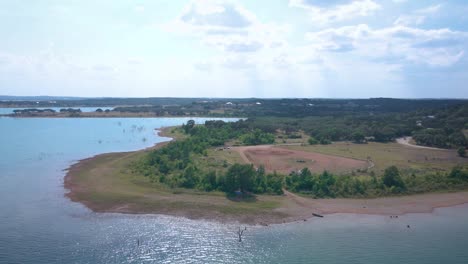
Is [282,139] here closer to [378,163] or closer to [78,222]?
[378,163]

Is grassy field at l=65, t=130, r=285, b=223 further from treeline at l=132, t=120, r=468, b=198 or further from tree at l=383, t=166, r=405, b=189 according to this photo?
tree at l=383, t=166, r=405, b=189

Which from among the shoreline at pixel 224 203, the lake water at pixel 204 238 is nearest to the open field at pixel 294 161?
the shoreline at pixel 224 203

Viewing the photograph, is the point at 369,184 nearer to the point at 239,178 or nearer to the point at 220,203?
the point at 239,178

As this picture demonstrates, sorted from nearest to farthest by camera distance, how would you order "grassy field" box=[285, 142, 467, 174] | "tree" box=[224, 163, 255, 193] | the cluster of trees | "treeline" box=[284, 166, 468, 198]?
"tree" box=[224, 163, 255, 193]
"treeline" box=[284, 166, 468, 198]
"grassy field" box=[285, 142, 467, 174]
the cluster of trees

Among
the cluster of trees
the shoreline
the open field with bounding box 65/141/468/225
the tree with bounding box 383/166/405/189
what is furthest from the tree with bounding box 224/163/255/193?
the cluster of trees


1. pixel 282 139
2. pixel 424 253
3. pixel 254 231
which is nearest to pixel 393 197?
pixel 424 253

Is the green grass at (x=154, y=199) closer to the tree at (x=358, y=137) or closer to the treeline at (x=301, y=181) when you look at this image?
the treeline at (x=301, y=181)
